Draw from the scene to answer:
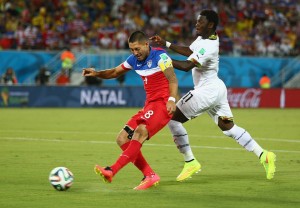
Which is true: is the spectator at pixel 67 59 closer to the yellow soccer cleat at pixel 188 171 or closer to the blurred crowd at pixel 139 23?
the blurred crowd at pixel 139 23

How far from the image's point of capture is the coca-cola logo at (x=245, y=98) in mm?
34156

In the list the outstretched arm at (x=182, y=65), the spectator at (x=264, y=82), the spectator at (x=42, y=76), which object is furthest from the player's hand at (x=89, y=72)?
the spectator at (x=264, y=82)

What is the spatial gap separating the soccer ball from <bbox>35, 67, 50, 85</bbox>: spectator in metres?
23.9

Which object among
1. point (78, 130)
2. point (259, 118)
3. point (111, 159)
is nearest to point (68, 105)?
point (259, 118)

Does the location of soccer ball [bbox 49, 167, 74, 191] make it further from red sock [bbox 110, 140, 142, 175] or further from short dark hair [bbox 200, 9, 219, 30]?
short dark hair [bbox 200, 9, 219, 30]

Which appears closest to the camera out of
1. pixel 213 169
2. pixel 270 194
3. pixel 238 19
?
pixel 270 194

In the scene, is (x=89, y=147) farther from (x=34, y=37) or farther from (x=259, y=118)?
(x=34, y=37)

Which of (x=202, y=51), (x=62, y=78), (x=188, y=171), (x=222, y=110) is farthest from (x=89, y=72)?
(x=62, y=78)

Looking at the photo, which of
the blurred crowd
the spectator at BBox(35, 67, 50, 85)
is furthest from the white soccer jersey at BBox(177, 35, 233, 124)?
the blurred crowd

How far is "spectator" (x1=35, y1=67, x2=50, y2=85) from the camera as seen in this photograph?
33.3 metres

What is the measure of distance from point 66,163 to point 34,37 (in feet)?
71.7

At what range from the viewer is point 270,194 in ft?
31.8

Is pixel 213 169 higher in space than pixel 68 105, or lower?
higher

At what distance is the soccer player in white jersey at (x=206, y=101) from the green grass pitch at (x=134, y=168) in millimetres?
417
